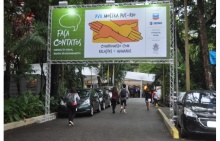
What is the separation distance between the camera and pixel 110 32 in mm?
15398

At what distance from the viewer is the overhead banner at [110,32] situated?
14966mm

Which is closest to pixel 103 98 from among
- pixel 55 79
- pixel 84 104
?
pixel 55 79

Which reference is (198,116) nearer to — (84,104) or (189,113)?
(189,113)

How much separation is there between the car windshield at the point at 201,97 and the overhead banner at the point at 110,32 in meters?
4.06

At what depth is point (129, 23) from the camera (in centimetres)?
1523

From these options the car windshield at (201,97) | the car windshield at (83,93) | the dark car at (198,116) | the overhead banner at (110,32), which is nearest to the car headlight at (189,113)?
the dark car at (198,116)

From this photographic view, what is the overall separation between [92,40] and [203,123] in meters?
7.82

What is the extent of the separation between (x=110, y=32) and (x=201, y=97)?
6.17 metres

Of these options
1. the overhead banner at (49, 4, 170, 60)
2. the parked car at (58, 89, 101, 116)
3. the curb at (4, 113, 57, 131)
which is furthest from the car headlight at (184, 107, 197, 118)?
the parked car at (58, 89, 101, 116)

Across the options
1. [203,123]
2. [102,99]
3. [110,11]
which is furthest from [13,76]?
[203,123]

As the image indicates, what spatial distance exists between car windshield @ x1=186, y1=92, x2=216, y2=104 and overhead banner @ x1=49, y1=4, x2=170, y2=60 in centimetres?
406

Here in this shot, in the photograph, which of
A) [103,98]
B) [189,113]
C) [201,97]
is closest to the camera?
[189,113]

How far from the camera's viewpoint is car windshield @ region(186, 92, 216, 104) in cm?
1054

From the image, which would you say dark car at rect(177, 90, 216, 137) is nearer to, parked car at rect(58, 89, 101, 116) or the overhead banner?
the overhead banner
